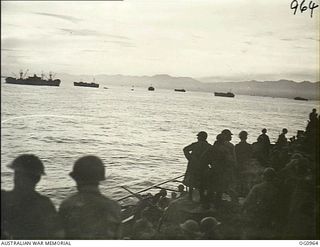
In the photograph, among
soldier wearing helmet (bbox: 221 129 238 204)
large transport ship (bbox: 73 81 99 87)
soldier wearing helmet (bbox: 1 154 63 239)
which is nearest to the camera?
soldier wearing helmet (bbox: 1 154 63 239)

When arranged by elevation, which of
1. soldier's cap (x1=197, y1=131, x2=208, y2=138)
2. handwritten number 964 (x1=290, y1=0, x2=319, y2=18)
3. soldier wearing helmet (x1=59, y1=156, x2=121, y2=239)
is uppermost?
handwritten number 964 (x1=290, y1=0, x2=319, y2=18)

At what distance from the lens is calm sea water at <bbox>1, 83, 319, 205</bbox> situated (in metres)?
1.57

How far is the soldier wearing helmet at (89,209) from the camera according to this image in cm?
155

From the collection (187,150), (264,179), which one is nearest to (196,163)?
(187,150)

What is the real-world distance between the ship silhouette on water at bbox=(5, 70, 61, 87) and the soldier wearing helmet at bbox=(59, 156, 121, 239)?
30 cm

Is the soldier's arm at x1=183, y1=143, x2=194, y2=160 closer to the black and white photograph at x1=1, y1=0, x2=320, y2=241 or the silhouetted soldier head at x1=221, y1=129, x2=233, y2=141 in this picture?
the black and white photograph at x1=1, y1=0, x2=320, y2=241

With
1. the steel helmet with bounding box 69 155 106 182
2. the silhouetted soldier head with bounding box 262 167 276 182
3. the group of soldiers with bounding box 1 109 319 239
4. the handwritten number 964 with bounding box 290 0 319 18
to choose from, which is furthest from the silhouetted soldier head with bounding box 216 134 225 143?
the handwritten number 964 with bounding box 290 0 319 18

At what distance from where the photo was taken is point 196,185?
1.70 meters

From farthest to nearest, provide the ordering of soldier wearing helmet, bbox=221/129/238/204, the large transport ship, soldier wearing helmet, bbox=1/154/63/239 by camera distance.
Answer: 1. soldier wearing helmet, bbox=221/129/238/204
2. the large transport ship
3. soldier wearing helmet, bbox=1/154/63/239

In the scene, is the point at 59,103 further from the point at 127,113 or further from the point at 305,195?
the point at 305,195

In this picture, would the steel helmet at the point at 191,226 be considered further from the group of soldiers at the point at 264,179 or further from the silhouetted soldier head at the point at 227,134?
the silhouetted soldier head at the point at 227,134

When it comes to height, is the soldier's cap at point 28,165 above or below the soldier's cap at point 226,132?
below

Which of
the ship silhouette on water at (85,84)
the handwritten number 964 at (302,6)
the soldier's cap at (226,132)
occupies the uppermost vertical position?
the handwritten number 964 at (302,6)

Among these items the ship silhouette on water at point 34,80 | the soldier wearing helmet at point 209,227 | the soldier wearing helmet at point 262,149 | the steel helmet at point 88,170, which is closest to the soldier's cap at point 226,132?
the soldier wearing helmet at point 262,149
